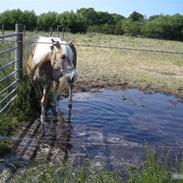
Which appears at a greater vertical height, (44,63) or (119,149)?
(44,63)

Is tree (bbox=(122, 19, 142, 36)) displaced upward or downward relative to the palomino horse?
downward

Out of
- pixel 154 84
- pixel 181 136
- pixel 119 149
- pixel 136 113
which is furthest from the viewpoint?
pixel 154 84

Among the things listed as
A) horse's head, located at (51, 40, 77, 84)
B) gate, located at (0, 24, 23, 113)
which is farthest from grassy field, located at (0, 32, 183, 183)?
horse's head, located at (51, 40, 77, 84)

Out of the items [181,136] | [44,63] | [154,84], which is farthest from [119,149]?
[154,84]

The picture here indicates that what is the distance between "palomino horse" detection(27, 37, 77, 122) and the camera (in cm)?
685

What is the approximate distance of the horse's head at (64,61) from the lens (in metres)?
6.78

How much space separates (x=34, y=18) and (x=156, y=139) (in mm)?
67360

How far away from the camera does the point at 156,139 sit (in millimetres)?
7156

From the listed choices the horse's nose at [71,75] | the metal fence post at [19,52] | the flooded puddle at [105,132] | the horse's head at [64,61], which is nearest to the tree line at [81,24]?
the flooded puddle at [105,132]

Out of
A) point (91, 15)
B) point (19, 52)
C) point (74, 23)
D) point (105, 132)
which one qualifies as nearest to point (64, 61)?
point (105, 132)

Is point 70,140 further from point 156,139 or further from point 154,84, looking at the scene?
point 154,84

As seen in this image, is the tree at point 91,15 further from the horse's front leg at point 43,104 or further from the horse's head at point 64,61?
the horse's head at point 64,61

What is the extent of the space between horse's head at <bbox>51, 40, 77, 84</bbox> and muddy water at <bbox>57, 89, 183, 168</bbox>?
115 cm

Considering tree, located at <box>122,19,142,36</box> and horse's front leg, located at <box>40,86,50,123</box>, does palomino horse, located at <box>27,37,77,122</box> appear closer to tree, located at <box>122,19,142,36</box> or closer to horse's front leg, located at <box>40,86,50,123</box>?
horse's front leg, located at <box>40,86,50,123</box>
